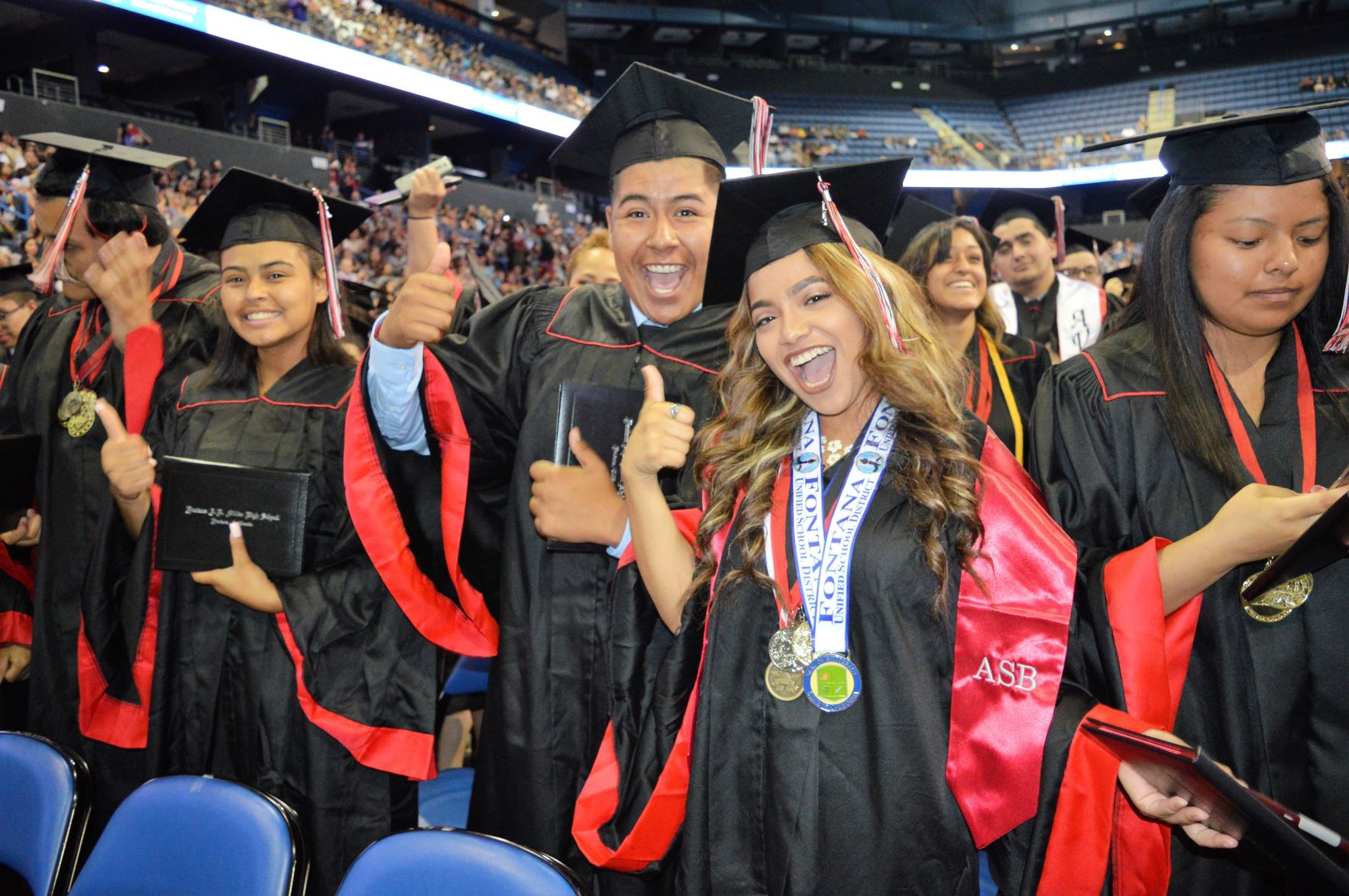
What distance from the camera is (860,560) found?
5.63 feet

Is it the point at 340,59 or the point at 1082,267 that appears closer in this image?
the point at 1082,267

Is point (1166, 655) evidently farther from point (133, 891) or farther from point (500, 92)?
point (500, 92)

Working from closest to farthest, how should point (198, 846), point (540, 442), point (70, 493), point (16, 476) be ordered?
1. point (198, 846)
2. point (540, 442)
3. point (16, 476)
4. point (70, 493)

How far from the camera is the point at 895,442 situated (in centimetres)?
182

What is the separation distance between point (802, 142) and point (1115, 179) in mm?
8895

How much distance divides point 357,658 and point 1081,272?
5327mm

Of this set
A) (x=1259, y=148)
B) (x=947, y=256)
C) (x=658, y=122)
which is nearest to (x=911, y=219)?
(x=947, y=256)

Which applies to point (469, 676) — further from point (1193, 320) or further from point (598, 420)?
point (1193, 320)

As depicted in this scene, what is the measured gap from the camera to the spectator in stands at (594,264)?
14.1ft

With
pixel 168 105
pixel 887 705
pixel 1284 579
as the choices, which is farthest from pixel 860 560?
pixel 168 105

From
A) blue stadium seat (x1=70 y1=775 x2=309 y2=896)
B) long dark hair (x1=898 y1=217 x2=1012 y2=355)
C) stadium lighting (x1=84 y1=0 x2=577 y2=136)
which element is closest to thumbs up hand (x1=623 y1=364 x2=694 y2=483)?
blue stadium seat (x1=70 y1=775 x2=309 y2=896)

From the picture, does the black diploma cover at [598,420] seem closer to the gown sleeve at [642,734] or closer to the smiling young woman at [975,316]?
the gown sleeve at [642,734]

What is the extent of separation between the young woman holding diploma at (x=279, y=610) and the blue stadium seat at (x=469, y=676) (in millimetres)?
1395

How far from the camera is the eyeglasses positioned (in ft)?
20.6
